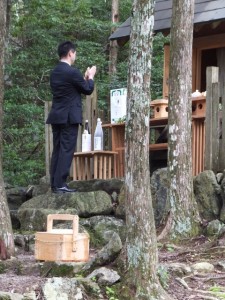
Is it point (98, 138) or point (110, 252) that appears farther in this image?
point (98, 138)

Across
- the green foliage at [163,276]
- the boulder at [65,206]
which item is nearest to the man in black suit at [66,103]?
the boulder at [65,206]

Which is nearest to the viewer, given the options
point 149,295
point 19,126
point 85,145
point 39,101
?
point 149,295

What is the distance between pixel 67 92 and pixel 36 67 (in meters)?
9.33

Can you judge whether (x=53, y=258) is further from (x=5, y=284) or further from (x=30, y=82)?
(x=30, y=82)

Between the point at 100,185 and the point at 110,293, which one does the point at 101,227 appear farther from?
the point at 110,293

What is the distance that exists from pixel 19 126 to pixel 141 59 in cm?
1180

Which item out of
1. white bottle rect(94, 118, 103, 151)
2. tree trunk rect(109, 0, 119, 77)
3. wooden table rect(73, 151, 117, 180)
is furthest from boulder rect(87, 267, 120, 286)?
tree trunk rect(109, 0, 119, 77)

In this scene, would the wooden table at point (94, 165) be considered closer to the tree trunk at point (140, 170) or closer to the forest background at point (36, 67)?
the forest background at point (36, 67)

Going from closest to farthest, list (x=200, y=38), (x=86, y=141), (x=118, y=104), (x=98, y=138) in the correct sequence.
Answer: (x=98, y=138), (x=86, y=141), (x=118, y=104), (x=200, y=38)

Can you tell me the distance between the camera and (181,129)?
8570 mm

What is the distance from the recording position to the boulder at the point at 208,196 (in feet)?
29.0

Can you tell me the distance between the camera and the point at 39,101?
59.9 feet

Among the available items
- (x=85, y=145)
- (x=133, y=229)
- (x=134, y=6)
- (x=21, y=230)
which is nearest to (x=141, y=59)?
(x=134, y=6)

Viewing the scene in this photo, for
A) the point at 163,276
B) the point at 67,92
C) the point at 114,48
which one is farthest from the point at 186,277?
the point at 114,48
